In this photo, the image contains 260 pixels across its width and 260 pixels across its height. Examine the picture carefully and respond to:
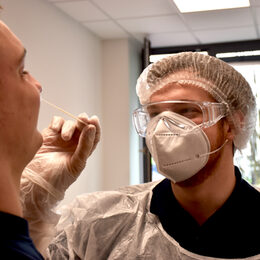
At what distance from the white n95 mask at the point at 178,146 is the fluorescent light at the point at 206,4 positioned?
8.43 ft

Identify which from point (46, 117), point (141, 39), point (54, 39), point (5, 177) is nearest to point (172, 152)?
point (5, 177)

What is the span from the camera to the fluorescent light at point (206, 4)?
3.90m

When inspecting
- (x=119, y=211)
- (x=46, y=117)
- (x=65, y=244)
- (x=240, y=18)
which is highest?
(x=240, y=18)

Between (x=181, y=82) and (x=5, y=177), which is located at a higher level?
(x=181, y=82)

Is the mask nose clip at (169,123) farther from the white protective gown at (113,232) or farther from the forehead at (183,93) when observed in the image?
the white protective gown at (113,232)

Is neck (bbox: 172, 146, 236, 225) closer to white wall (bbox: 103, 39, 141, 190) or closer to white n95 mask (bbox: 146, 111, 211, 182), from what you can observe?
white n95 mask (bbox: 146, 111, 211, 182)

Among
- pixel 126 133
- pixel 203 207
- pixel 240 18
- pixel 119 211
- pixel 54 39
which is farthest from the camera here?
pixel 126 133

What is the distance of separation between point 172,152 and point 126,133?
3.61m

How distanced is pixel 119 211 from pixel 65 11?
3056mm

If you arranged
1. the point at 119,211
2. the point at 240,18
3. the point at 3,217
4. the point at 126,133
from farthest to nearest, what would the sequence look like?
1. the point at 126,133
2. the point at 240,18
3. the point at 119,211
4. the point at 3,217

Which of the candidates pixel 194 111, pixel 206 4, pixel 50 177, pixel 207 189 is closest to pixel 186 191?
pixel 207 189

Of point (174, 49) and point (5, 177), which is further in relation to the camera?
point (174, 49)

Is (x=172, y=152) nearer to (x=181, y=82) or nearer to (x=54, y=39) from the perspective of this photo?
(x=181, y=82)

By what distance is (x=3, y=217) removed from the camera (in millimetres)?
630
